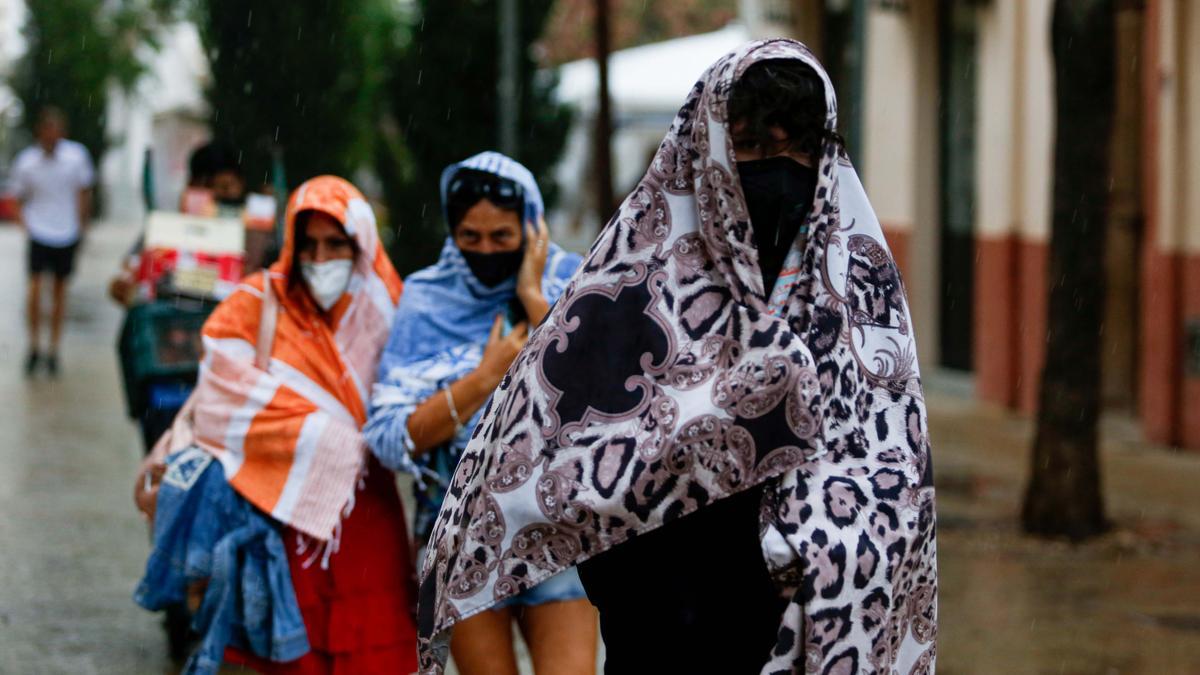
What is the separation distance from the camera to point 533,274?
4.36 m

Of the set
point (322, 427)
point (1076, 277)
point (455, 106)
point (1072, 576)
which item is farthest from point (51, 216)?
point (322, 427)

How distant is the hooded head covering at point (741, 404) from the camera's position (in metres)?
2.79

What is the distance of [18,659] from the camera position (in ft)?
20.4

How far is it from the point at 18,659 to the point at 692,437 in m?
4.09

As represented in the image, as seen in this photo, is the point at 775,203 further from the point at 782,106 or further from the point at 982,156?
the point at 982,156

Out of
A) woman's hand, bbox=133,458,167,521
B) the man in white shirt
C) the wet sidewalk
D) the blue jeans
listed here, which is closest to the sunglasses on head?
the blue jeans

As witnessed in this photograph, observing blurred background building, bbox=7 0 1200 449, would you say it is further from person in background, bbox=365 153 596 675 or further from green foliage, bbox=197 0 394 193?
person in background, bbox=365 153 596 675

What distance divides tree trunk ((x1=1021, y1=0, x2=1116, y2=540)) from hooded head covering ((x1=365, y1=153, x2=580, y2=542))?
183 inches

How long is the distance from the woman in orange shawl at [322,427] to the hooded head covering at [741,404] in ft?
5.82

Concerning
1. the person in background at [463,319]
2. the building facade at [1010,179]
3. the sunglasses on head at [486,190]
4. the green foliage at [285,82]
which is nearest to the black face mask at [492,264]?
the person in background at [463,319]

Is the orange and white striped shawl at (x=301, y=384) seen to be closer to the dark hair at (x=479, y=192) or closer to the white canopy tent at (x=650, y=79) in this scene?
the dark hair at (x=479, y=192)

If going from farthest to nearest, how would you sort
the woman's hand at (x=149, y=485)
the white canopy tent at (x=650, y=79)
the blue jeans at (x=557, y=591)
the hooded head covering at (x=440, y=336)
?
1. the white canopy tent at (x=650, y=79)
2. the woman's hand at (x=149, y=485)
3. the hooded head covering at (x=440, y=336)
4. the blue jeans at (x=557, y=591)

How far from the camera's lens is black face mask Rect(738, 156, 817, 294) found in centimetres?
287

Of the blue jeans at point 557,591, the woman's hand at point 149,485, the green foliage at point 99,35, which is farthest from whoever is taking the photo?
the green foliage at point 99,35
